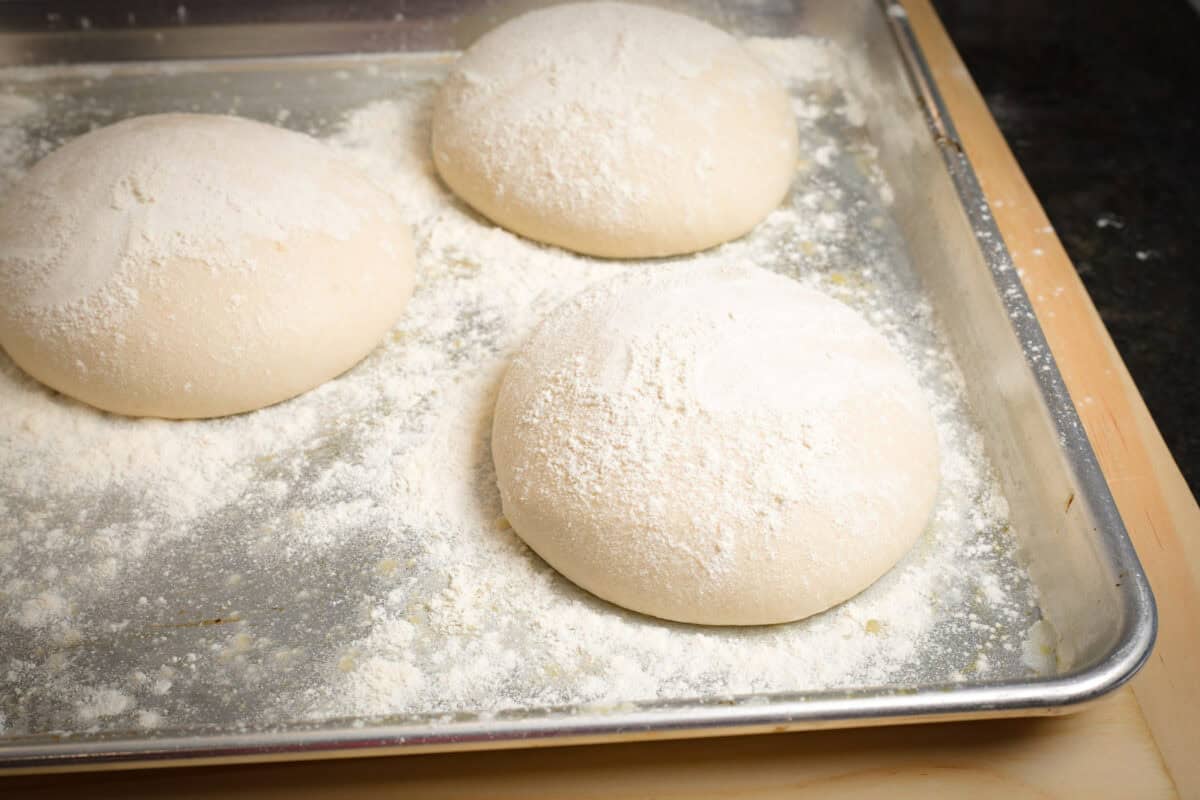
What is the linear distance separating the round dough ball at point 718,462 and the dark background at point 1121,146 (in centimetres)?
61

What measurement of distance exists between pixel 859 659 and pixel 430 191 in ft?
3.04

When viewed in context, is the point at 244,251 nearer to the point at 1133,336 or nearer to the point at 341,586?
the point at 341,586

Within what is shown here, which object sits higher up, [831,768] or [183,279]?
[183,279]

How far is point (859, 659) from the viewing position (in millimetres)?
1032

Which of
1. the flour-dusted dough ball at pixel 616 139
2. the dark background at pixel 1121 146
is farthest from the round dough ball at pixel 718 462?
the dark background at pixel 1121 146

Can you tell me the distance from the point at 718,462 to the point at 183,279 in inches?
26.9

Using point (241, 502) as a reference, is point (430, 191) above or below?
above

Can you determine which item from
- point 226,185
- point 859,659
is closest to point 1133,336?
point 859,659

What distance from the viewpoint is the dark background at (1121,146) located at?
153cm

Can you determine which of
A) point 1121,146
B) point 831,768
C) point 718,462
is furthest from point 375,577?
point 1121,146

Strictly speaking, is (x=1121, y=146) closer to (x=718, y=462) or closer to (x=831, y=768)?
(x=718, y=462)

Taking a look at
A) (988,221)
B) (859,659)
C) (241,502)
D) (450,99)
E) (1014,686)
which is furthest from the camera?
(450,99)

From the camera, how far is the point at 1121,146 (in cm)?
182

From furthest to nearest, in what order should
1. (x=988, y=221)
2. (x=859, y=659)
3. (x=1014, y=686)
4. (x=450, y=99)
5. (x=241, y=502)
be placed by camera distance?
(x=450, y=99), (x=988, y=221), (x=241, y=502), (x=859, y=659), (x=1014, y=686)
